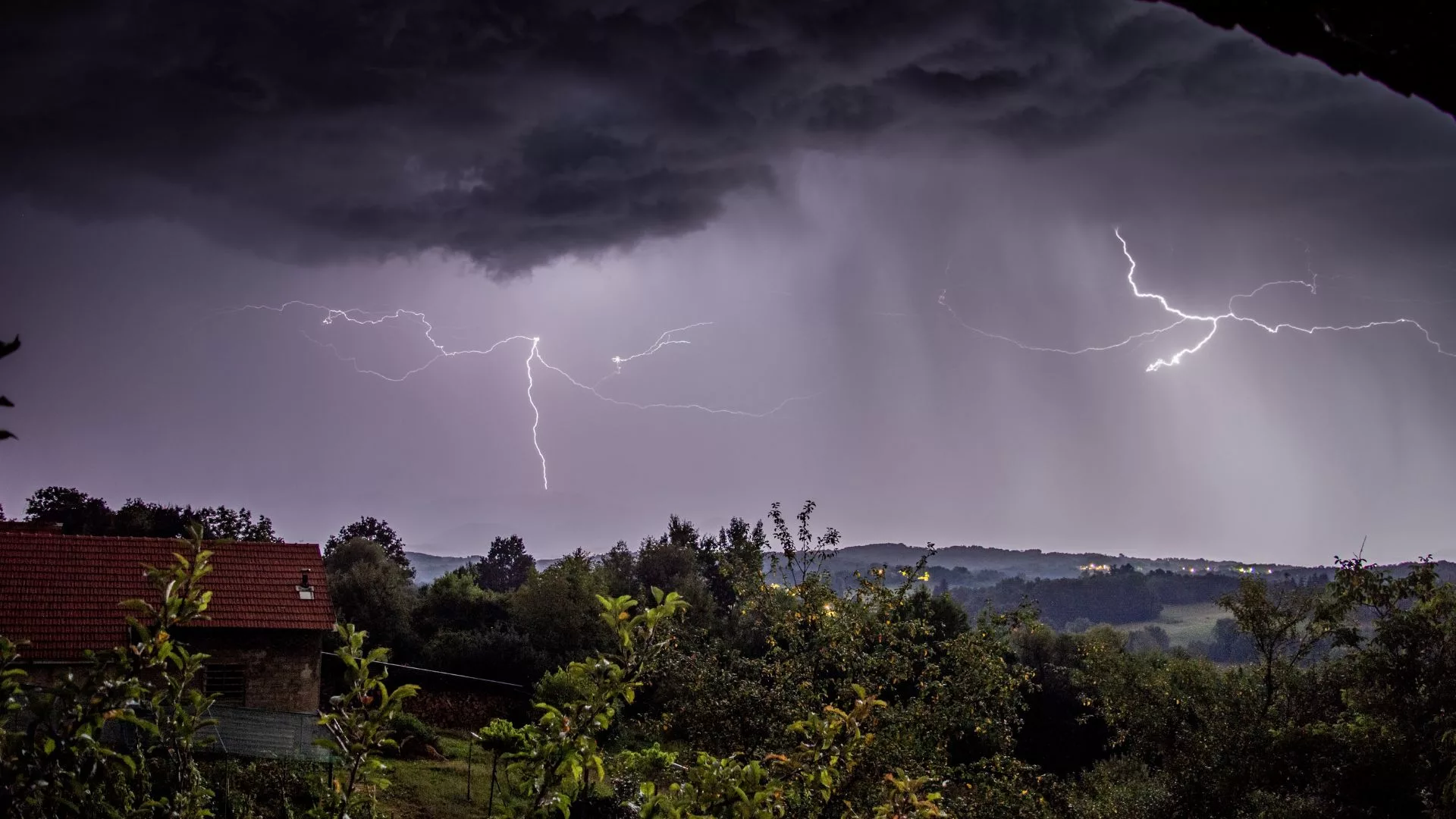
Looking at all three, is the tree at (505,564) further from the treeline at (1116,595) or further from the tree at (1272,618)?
the tree at (1272,618)

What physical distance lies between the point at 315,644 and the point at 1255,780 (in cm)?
2126

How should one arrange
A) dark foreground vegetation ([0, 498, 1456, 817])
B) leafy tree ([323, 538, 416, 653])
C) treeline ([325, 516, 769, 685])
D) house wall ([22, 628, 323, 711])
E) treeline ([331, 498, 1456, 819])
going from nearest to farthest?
dark foreground vegetation ([0, 498, 1456, 817]) < treeline ([331, 498, 1456, 819]) < house wall ([22, 628, 323, 711]) < treeline ([325, 516, 769, 685]) < leafy tree ([323, 538, 416, 653])

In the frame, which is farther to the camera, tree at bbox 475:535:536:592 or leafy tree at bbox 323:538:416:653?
tree at bbox 475:535:536:592

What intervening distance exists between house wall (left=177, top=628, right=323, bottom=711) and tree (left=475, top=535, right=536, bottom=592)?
6586cm

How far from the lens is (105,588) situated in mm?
21578

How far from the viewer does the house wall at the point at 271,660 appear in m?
21.2

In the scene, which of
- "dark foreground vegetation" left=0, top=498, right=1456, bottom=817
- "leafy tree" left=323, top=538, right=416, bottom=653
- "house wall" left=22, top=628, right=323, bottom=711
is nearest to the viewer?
"dark foreground vegetation" left=0, top=498, right=1456, bottom=817

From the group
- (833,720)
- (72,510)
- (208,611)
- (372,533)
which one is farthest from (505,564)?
(833,720)

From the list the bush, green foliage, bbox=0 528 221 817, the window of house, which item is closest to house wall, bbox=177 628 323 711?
the window of house

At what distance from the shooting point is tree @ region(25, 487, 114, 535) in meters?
49.5

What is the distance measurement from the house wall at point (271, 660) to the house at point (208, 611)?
20 millimetres

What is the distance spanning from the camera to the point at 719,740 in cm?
991

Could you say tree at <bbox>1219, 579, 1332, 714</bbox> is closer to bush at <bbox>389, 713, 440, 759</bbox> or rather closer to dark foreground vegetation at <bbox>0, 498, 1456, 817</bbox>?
dark foreground vegetation at <bbox>0, 498, 1456, 817</bbox>

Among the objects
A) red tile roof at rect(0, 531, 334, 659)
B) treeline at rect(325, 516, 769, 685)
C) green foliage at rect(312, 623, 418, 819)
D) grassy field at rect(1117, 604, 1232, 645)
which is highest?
green foliage at rect(312, 623, 418, 819)
